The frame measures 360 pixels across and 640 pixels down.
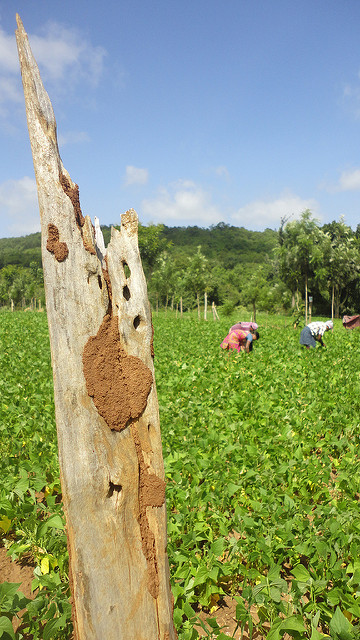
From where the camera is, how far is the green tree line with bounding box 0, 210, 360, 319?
77.4 feet

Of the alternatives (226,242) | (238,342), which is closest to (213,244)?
(226,242)

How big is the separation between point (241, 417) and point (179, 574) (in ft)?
10.6

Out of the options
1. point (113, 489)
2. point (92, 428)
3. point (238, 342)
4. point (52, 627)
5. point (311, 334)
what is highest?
point (92, 428)

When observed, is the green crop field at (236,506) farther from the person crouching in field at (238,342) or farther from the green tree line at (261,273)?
the green tree line at (261,273)

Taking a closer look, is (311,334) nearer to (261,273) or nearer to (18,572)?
(18,572)

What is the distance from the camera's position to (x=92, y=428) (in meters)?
1.82

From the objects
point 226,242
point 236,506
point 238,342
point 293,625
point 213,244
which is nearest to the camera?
point 293,625

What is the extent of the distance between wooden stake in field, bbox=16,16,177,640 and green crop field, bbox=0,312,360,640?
533 millimetres

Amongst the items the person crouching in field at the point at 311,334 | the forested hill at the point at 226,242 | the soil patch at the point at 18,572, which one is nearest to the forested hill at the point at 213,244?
the forested hill at the point at 226,242

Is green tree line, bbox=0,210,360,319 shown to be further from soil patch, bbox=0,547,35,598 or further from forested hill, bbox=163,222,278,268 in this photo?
soil patch, bbox=0,547,35,598

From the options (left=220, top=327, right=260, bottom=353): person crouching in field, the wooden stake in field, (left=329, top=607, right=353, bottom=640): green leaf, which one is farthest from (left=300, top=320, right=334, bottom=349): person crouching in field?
the wooden stake in field

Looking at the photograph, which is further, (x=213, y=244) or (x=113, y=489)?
(x=213, y=244)

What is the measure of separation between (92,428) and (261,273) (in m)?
29.9

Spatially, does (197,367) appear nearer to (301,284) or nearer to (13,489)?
(13,489)
